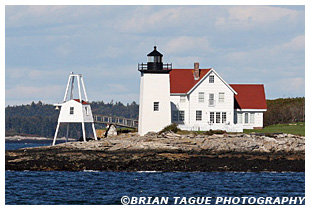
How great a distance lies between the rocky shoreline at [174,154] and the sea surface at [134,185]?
4.22 feet

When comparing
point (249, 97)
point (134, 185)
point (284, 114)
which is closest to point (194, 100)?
point (249, 97)

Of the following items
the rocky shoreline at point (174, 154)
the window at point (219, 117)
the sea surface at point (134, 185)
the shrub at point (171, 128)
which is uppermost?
the window at point (219, 117)

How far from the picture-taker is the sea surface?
119 ft

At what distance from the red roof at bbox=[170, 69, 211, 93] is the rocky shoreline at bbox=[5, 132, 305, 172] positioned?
339 inches

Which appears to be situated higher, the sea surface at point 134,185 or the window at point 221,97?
the window at point 221,97

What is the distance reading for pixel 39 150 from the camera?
2160 inches

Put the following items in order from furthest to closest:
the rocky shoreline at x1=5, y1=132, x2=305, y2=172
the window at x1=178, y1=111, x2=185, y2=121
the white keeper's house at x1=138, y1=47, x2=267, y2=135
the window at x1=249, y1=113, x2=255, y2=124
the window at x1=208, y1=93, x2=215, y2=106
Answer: the window at x1=249, y1=113, x2=255, y2=124 < the window at x1=178, y1=111, x2=185, y2=121 < the window at x1=208, y1=93, x2=215, y2=106 < the white keeper's house at x1=138, y1=47, x2=267, y2=135 < the rocky shoreline at x1=5, y1=132, x2=305, y2=172

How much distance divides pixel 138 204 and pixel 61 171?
1464 centimetres

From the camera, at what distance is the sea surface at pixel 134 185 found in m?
36.4

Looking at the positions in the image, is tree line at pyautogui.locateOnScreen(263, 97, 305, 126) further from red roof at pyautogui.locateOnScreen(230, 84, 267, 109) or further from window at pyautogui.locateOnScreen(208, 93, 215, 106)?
window at pyautogui.locateOnScreen(208, 93, 215, 106)

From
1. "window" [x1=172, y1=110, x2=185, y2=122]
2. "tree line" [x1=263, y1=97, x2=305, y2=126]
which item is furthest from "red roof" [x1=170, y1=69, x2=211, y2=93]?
"tree line" [x1=263, y1=97, x2=305, y2=126]

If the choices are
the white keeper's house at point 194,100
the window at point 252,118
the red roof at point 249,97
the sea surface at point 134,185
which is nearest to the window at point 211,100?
the white keeper's house at point 194,100

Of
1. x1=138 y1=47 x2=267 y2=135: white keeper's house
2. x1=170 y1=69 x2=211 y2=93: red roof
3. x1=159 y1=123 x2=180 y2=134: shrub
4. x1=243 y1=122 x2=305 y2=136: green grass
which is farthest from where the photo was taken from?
x1=170 y1=69 x2=211 y2=93: red roof

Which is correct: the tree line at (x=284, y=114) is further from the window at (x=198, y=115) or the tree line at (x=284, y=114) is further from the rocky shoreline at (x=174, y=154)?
the rocky shoreline at (x=174, y=154)
